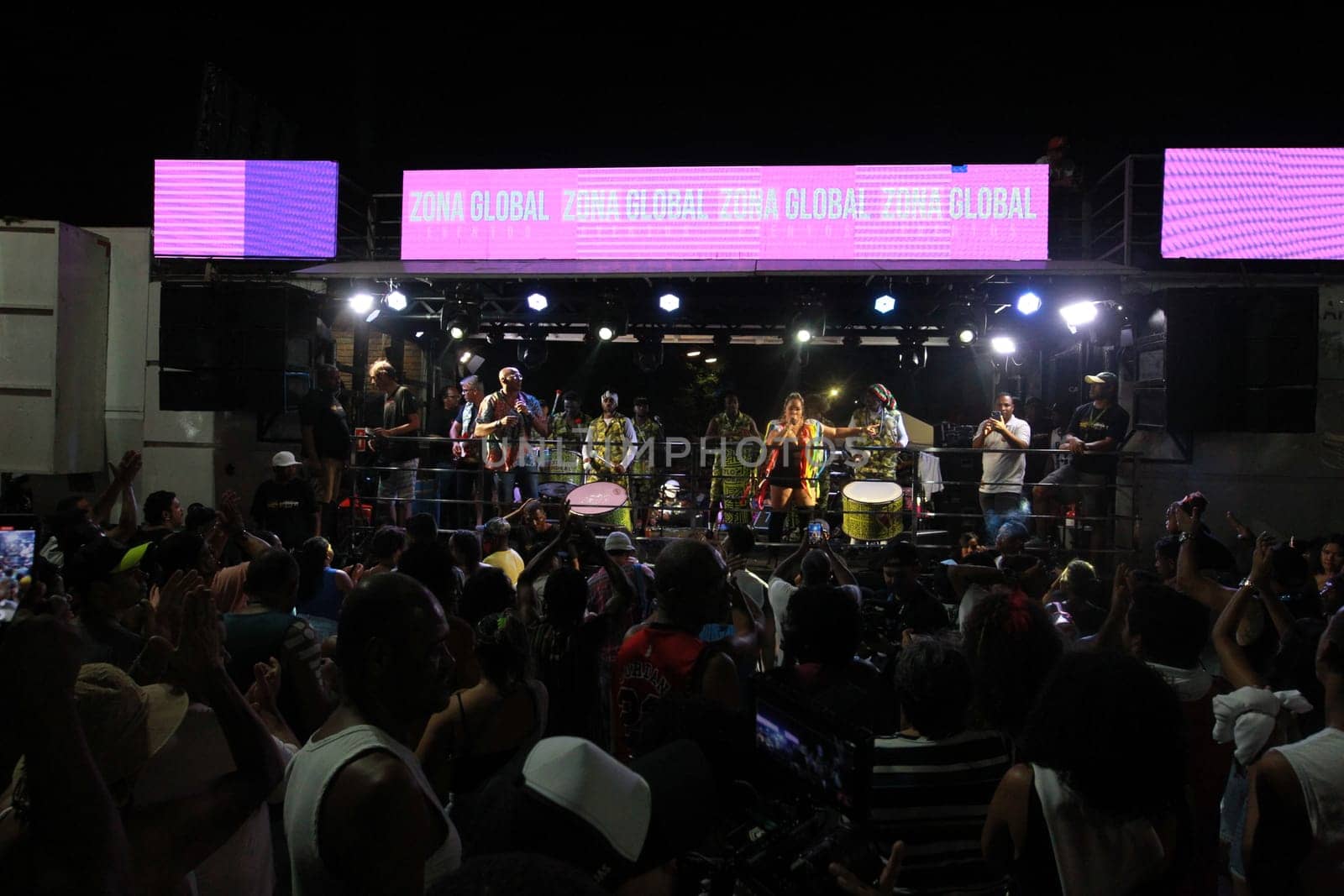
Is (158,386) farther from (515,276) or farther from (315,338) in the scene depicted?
(515,276)

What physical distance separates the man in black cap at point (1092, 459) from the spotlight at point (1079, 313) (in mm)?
1309

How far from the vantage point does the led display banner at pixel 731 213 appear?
10.3m

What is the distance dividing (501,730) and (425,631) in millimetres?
979

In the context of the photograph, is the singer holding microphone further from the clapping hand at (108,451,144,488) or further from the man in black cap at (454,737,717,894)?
the man in black cap at (454,737,717,894)

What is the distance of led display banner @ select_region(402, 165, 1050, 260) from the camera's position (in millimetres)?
10344

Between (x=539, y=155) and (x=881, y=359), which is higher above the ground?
(x=539, y=155)

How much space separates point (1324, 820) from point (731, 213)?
30.8 feet

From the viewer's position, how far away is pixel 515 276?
33.9ft

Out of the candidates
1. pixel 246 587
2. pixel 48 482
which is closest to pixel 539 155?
pixel 48 482

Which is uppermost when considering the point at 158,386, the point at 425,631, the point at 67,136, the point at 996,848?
the point at 67,136

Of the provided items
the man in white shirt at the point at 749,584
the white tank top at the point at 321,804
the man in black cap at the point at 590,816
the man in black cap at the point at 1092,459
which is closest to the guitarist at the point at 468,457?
the man in white shirt at the point at 749,584

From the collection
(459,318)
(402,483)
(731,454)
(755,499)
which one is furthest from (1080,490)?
(402,483)

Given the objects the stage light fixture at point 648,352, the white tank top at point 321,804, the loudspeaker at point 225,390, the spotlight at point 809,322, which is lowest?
the white tank top at point 321,804

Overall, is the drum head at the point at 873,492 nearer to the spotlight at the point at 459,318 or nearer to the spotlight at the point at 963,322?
the spotlight at the point at 963,322
